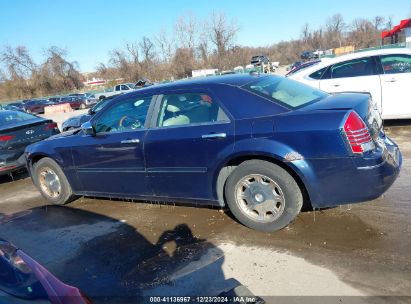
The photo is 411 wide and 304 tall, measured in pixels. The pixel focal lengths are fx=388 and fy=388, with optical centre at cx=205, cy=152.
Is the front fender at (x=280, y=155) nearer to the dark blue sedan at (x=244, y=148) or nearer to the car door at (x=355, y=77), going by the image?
the dark blue sedan at (x=244, y=148)

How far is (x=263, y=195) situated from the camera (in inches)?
158

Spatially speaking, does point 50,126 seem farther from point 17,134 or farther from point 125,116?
point 125,116

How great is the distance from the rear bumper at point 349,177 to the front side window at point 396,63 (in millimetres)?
4576

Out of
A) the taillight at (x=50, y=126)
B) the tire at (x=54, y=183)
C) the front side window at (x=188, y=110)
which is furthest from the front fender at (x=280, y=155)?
the taillight at (x=50, y=126)

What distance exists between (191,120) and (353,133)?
175cm

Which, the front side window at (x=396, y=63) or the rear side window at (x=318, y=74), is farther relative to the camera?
the rear side window at (x=318, y=74)

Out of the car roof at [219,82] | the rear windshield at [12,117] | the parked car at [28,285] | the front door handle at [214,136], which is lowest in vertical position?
A: the parked car at [28,285]

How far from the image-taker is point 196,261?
3672 mm

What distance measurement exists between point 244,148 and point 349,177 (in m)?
1.04

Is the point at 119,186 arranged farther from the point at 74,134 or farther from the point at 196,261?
the point at 196,261

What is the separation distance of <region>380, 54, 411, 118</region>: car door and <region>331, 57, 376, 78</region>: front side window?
23cm

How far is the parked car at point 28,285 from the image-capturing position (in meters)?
1.79

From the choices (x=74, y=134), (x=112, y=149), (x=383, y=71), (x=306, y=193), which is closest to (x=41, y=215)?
(x=74, y=134)

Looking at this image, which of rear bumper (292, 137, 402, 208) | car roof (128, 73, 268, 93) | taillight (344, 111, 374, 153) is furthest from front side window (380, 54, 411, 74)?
taillight (344, 111, 374, 153)
